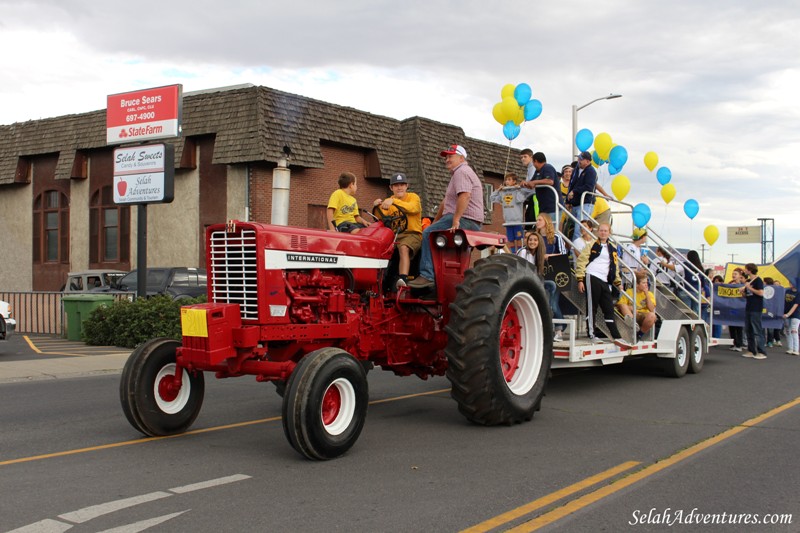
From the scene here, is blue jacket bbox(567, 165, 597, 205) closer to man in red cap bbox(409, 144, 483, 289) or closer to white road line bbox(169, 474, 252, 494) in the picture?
man in red cap bbox(409, 144, 483, 289)

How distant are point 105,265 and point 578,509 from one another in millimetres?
24751

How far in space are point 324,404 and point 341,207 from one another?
2691 mm

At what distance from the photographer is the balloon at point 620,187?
19.1m

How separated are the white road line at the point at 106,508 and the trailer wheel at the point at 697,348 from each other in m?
9.01


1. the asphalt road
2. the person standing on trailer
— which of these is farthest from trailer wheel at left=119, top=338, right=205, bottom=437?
the person standing on trailer

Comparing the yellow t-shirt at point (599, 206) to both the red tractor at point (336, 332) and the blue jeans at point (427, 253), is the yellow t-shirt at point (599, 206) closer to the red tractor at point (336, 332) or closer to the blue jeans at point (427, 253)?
the red tractor at point (336, 332)

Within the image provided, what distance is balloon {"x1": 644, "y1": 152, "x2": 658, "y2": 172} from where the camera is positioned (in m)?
19.7

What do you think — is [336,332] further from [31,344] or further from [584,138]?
[584,138]

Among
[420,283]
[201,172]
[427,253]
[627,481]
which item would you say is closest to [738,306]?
[427,253]

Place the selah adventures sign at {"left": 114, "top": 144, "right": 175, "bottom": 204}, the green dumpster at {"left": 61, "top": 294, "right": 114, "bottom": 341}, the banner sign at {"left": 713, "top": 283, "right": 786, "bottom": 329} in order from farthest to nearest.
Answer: the selah adventures sign at {"left": 114, "top": 144, "right": 175, "bottom": 204} → the green dumpster at {"left": 61, "top": 294, "right": 114, "bottom": 341} → the banner sign at {"left": 713, "top": 283, "right": 786, "bottom": 329}

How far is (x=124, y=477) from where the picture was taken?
544cm

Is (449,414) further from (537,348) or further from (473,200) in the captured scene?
(473,200)

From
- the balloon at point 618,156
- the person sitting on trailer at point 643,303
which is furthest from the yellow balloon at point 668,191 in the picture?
the person sitting on trailer at point 643,303

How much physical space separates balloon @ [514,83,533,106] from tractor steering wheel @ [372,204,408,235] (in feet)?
28.0
